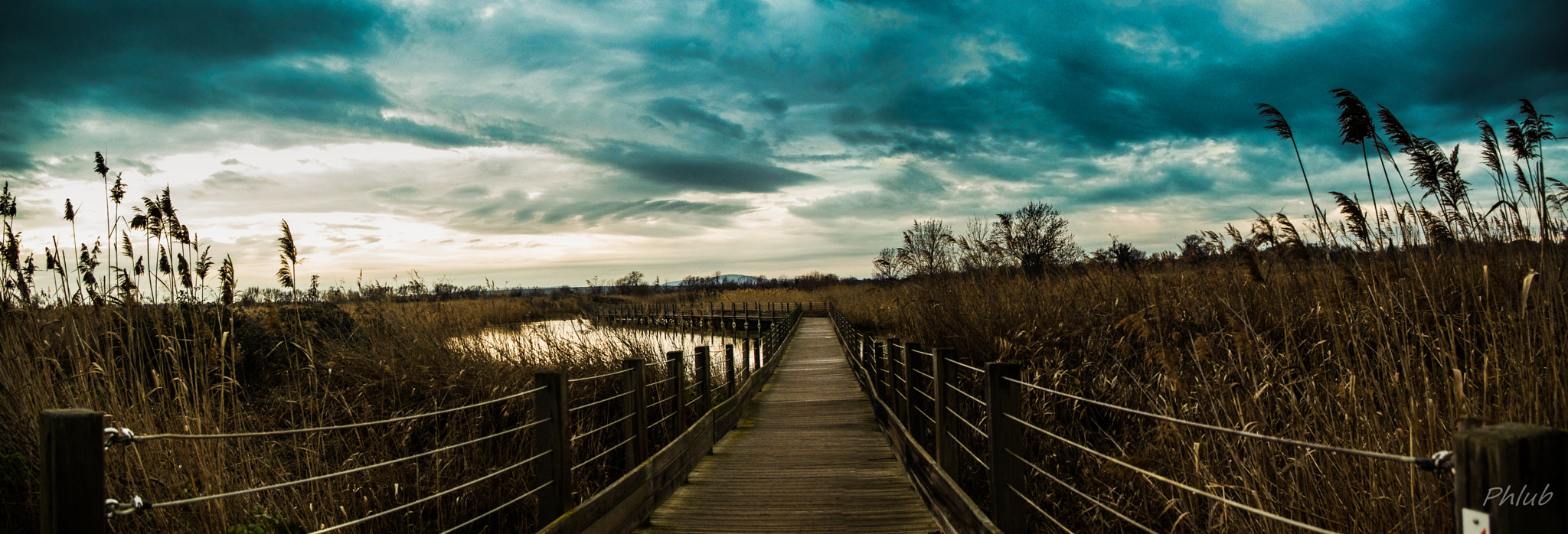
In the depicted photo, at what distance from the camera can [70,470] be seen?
1.87 metres

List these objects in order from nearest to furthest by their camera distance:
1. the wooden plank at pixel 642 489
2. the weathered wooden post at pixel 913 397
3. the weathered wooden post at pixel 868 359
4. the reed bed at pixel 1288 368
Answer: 1. the reed bed at pixel 1288 368
2. the wooden plank at pixel 642 489
3. the weathered wooden post at pixel 913 397
4. the weathered wooden post at pixel 868 359

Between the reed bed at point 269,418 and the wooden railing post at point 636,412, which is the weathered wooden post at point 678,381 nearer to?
the reed bed at point 269,418

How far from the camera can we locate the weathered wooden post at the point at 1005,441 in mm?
3264

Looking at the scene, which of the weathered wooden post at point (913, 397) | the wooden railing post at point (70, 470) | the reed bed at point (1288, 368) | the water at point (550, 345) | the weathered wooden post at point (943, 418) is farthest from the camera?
the water at point (550, 345)

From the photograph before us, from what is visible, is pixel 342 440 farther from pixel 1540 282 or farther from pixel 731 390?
pixel 1540 282

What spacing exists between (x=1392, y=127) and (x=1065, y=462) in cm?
251

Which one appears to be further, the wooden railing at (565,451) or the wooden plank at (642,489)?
the wooden plank at (642,489)

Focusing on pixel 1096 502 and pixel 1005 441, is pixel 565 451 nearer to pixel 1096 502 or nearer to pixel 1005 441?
pixel 1005 441

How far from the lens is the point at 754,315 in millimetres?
34781

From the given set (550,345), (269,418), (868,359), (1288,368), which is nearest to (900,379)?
(550,345)

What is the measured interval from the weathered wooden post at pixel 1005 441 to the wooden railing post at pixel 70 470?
9.92 feet

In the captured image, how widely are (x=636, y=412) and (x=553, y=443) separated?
138cm

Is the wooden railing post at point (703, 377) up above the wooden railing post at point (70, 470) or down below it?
below

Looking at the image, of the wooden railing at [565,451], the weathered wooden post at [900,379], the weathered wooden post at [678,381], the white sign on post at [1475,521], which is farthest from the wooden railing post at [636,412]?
the white sign on post at [1475,521]
